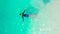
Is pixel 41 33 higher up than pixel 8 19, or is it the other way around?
pixel 8 19

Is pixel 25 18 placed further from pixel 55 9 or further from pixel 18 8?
pixel 55 9

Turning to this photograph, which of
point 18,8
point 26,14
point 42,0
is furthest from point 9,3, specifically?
point 42,0

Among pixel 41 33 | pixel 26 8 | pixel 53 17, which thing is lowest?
pixel 41 33

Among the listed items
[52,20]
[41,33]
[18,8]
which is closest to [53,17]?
[52,20]

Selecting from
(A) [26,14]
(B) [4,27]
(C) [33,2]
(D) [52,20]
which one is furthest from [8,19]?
(D) [52,20]

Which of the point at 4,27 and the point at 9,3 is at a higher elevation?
the point at 9,3

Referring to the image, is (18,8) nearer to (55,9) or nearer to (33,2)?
(33,2)
